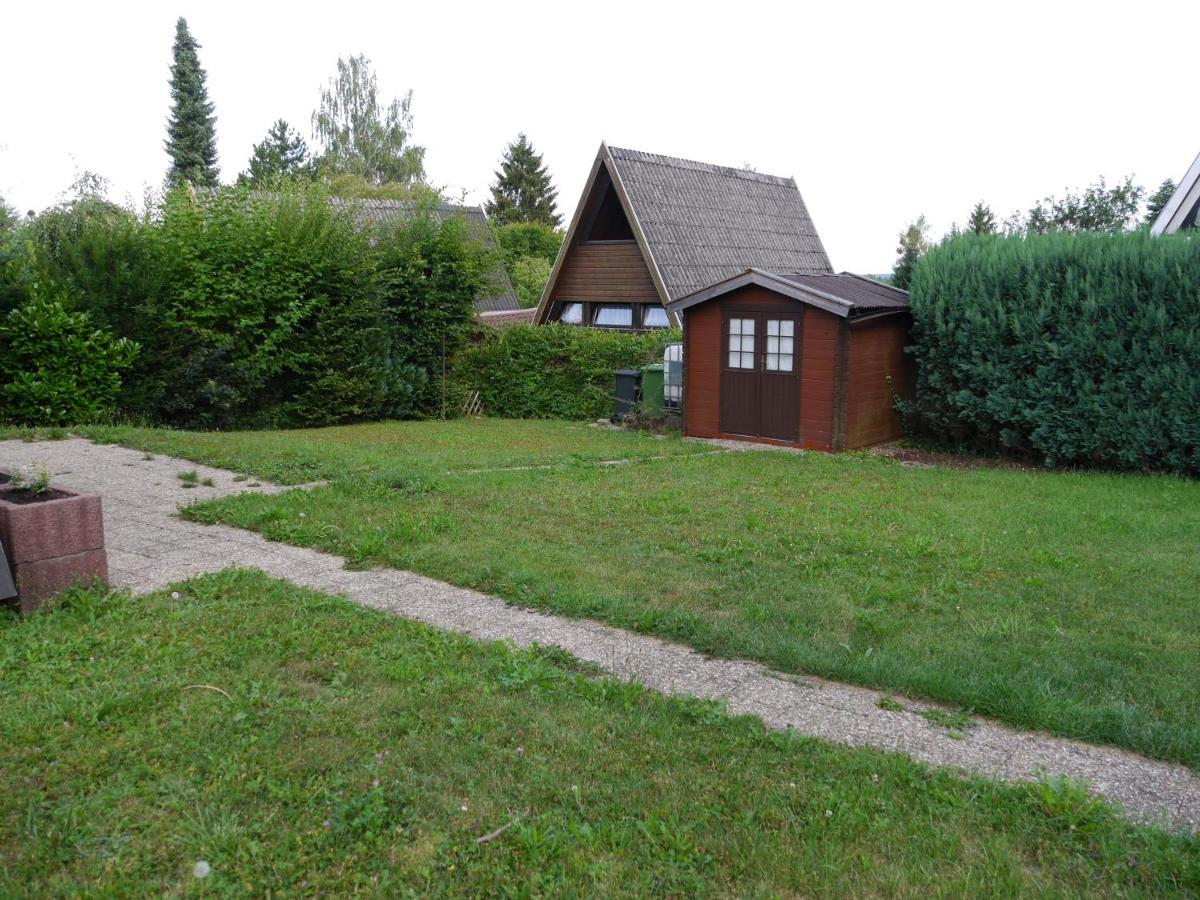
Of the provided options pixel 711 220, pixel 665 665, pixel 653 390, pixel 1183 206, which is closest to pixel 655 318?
pixel 711 220

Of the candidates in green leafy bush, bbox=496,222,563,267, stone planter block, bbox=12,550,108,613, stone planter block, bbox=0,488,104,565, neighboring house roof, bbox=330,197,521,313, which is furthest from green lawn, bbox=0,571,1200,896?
green leafy bush, bbox=496,222,563,267

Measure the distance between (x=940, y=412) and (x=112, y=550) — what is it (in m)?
11.6

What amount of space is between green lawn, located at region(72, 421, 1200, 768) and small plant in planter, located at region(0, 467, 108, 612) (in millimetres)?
1856

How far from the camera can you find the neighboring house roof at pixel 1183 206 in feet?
47.6

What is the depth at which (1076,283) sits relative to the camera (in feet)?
41.8

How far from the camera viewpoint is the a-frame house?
72.6ft

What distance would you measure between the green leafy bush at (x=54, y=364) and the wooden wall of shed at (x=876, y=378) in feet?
35.8

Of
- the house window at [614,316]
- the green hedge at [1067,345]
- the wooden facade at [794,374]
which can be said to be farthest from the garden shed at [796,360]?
the house window at [614,316]

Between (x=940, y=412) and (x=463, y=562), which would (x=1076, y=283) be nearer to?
(x=940, y=412)

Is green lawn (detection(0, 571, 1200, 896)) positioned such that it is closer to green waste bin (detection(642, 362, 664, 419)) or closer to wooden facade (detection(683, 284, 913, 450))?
wooden facade (detection(683, 284, 913, 450))

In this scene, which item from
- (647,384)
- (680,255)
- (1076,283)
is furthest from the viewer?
(680,255)

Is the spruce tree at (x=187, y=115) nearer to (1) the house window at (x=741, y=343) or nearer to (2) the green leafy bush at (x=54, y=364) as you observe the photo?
(2) the green leafy bush at (x=54, y=364)

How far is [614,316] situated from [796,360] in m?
10.4

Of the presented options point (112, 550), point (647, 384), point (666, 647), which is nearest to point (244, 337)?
point (647, 384)
